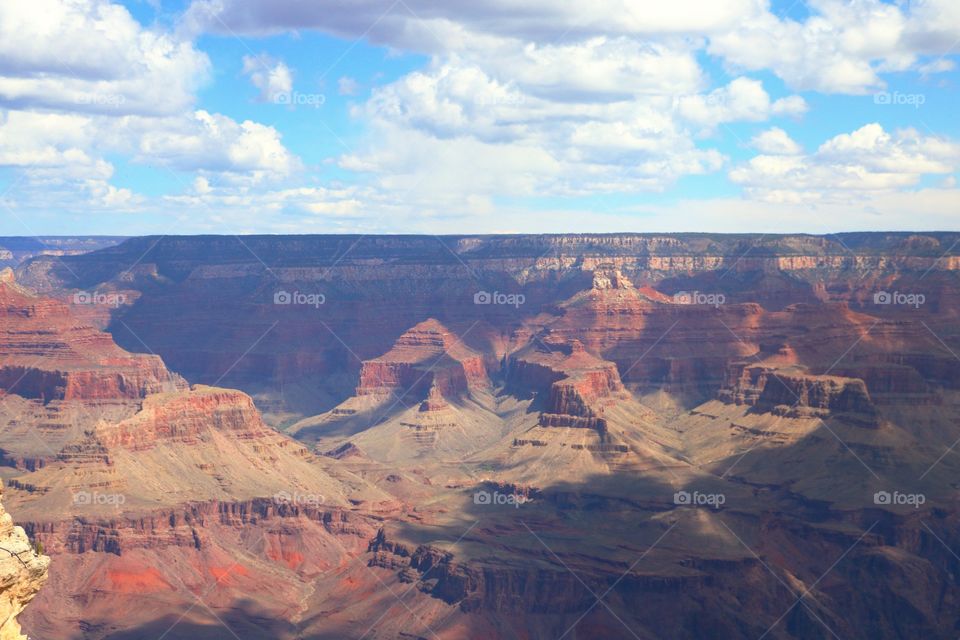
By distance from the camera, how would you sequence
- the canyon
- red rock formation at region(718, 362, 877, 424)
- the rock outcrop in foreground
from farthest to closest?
1. red rock formation at region(718, 362, 877, 424)
2. the canyon
3. the rock outcrop in foreground

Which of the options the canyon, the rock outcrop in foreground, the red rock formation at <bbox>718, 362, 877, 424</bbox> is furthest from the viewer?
the red rock formation at <bbox>718, 362, 877, 424</bbox>

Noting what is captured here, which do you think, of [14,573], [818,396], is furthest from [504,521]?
[14,573]

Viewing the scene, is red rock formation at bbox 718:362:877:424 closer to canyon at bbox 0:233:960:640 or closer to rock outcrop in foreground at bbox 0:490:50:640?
canyon at bbox 0:233:960:640

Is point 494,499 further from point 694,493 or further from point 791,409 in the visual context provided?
point 791,409

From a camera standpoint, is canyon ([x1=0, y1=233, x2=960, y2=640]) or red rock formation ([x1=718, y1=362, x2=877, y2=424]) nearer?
canyon ([x1=0, y1=233, x2=960, y2=640])

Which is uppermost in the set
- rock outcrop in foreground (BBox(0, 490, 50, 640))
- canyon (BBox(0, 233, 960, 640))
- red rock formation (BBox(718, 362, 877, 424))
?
rock outcrop in foreground (BBox(0, 490, 50, 640))

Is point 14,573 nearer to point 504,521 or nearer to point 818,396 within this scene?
point 504,521

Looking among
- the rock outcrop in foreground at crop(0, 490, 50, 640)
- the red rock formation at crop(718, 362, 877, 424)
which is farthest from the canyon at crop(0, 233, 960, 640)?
the rock outcrop in foreground at crop(0, 490, 50, 640)

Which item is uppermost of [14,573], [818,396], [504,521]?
[14,573]

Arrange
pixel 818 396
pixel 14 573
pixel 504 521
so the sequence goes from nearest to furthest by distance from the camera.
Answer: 1. pixel 14 573
2. pixel 504 521
3. pixel 818 396
